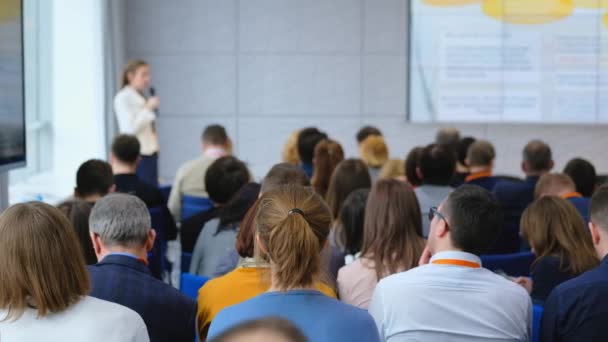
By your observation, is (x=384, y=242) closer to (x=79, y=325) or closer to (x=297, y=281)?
(x=297, y=281)

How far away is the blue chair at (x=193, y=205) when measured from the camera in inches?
216

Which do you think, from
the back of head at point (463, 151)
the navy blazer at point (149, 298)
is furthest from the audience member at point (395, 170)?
the navy blazer at point (149, 298)

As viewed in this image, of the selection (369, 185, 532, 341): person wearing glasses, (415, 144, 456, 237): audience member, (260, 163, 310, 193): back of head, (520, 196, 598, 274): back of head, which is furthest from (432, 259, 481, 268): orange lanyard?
(415, 144, 456, 237): audience member

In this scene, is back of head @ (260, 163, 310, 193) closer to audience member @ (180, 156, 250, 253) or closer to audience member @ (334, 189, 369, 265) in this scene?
audience member @ (334, 189, 369, 265)

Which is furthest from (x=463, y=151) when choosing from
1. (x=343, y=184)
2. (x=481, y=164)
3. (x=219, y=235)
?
(x=219, y=235)

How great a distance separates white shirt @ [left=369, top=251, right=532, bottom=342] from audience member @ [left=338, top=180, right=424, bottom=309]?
712 millimetres

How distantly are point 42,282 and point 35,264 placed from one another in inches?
1.7

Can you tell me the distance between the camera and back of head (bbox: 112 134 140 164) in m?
5.25

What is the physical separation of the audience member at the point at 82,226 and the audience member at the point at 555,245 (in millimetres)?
1739

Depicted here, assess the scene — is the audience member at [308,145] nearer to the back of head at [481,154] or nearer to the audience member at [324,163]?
the audience member at [324,163]

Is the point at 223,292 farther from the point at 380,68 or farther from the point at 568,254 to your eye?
the point at 380,68

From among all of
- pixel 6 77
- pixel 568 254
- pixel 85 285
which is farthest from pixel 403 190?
pixel 6 77

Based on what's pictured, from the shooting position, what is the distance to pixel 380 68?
31.2ft

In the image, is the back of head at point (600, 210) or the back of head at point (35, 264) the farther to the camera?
the back of head at point (600, 210)
